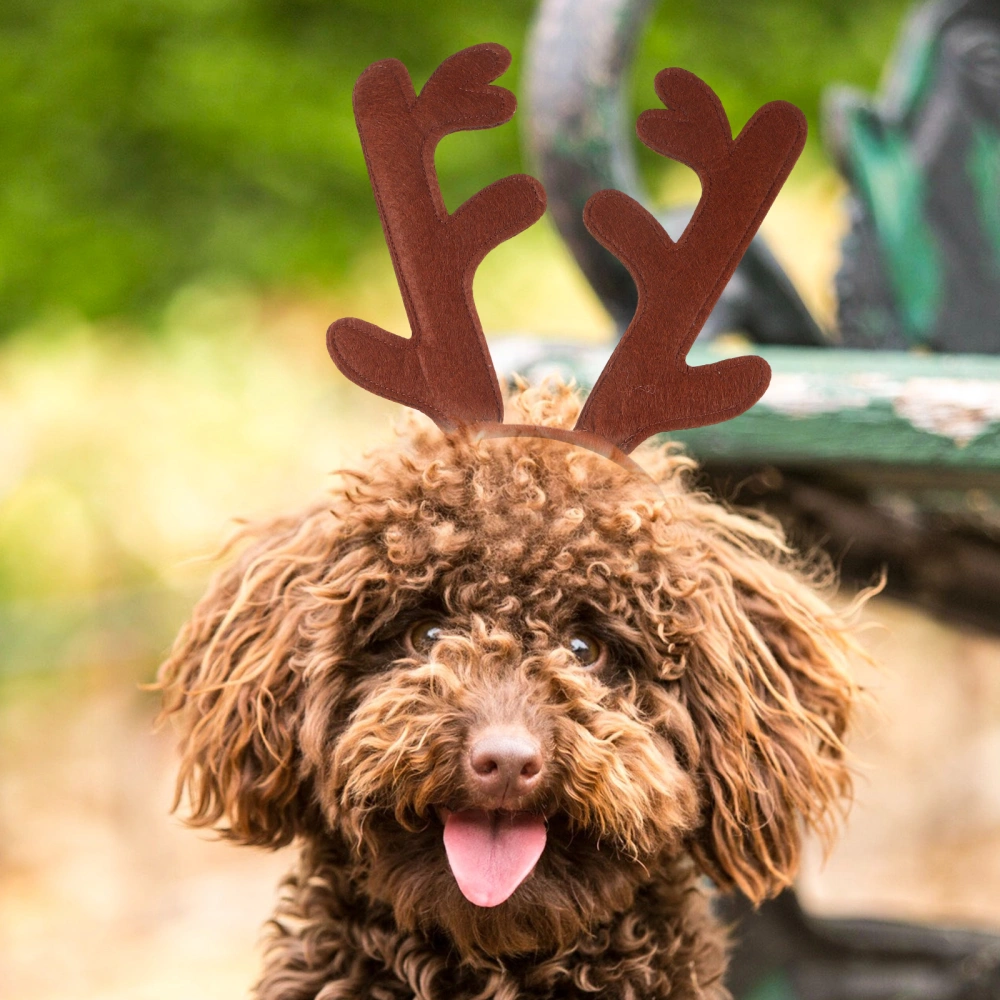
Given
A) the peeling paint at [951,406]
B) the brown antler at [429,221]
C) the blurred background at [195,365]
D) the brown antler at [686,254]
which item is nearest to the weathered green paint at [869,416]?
the peeling paint at [951,406]

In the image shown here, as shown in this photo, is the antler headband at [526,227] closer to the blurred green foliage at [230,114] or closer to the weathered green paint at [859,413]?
the weathered green paint at [859,413]

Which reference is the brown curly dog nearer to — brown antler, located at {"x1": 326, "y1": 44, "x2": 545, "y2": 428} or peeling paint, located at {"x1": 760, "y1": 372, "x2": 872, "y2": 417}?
brown antler, located at {"x1": 326, "y1": 44, "x2": 545, "y2": 428}

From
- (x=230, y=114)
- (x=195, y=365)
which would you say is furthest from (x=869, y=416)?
(x=230, y=114)

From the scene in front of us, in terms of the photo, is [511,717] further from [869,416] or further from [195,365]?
[195,365]

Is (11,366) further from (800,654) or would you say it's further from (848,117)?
(800,654)

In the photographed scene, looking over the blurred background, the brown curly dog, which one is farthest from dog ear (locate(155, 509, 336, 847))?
the blurred background

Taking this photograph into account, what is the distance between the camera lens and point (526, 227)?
1.66 metres

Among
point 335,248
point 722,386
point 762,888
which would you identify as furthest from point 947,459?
point 335,248

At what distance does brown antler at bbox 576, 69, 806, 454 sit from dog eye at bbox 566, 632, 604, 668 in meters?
0.25

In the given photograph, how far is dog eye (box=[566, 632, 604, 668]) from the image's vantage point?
1.73m

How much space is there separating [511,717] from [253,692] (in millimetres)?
452

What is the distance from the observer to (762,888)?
6.22ft

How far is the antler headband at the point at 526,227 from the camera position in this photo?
5.29ft

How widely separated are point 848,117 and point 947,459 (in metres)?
0.98
